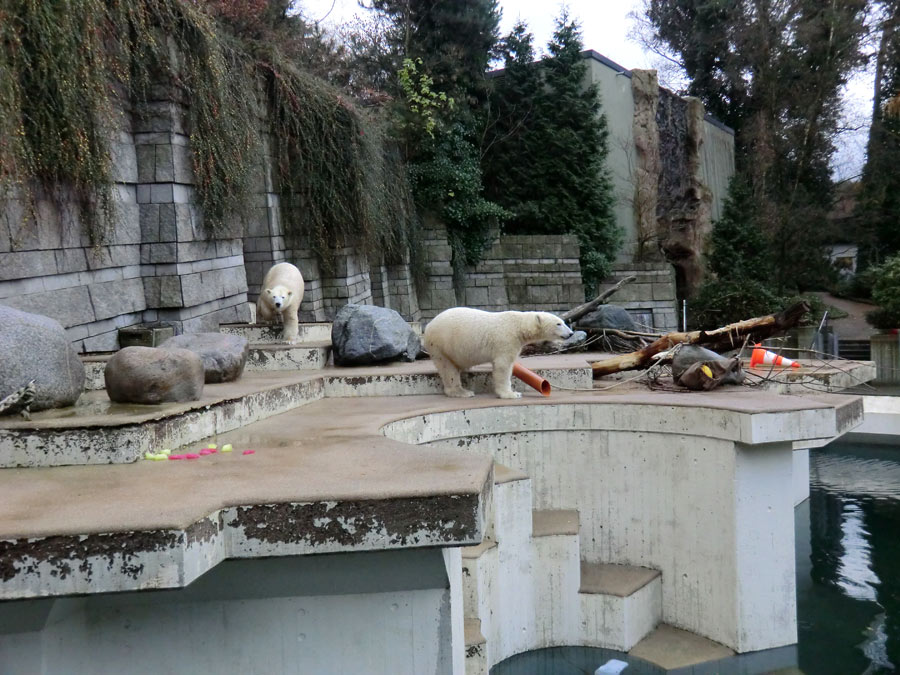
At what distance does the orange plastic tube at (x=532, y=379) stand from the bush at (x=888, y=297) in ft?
32.0

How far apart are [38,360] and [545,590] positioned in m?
3.38

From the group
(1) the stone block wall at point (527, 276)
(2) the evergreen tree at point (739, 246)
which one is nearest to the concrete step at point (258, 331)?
(1) the stone block wall at point (527, 276)

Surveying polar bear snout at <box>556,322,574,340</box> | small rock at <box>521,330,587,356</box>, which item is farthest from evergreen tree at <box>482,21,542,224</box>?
polar bear snout at <box>556,322,574,340</box>

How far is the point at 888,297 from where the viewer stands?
1368 centimetres

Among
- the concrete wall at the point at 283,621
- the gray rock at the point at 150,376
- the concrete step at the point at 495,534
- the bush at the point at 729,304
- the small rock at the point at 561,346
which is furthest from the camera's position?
the bush at the point at 729,304

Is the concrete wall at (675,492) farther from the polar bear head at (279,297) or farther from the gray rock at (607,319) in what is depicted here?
the gray rock at (607,319)

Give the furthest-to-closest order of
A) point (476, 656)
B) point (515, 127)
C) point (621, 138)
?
1. point (621, 138)
2. point (515, 127)
3. point (476, 656)

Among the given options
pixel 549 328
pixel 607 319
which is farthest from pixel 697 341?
pixel 549 328

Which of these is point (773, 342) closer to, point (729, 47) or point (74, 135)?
point (729, 47)

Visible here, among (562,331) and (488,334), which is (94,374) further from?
(562,331)

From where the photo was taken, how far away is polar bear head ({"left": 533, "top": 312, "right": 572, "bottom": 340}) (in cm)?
576

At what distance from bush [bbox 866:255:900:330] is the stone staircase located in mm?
9793

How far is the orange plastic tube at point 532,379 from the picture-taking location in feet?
20.0

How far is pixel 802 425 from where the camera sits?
17.1 ft
